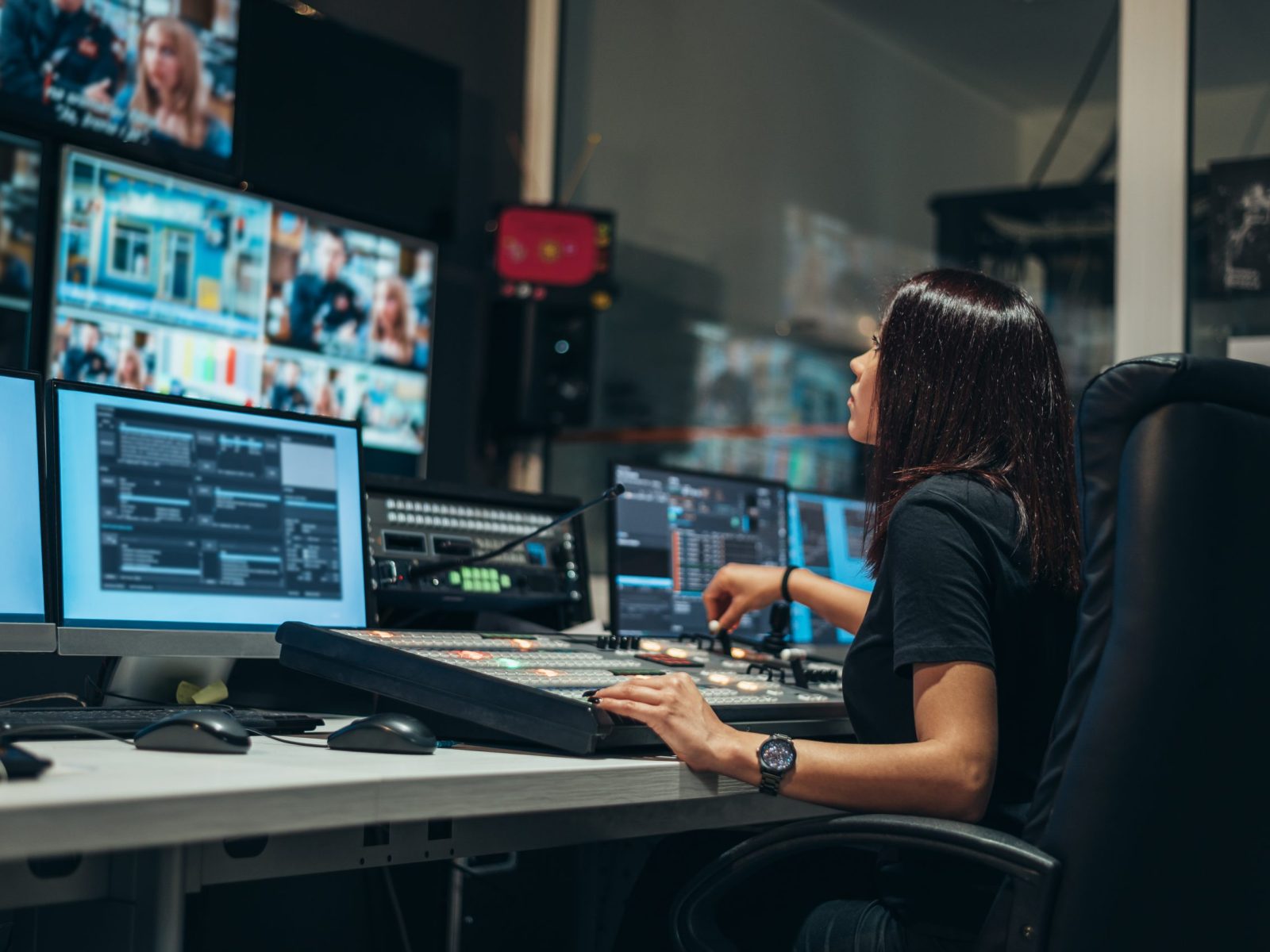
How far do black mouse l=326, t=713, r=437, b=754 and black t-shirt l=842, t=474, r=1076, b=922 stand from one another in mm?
472

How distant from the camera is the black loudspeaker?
397 centimetres

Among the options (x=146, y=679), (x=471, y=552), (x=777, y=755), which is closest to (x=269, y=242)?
(x=471, y=552)

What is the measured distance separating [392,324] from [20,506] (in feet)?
7.46

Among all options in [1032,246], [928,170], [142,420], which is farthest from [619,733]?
[928,170]

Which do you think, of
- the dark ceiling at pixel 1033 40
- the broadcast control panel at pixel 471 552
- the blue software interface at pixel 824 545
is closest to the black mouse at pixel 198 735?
the broadcast control panel at pixel 471 552

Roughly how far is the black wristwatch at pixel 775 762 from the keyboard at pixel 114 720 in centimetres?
51

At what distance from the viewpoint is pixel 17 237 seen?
2930mm

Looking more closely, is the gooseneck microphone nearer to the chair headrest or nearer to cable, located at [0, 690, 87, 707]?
cable, located at [0, 690, 87, 707]

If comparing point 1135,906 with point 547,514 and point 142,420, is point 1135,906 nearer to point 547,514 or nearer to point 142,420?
point 142,420

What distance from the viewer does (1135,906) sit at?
3.51 feet

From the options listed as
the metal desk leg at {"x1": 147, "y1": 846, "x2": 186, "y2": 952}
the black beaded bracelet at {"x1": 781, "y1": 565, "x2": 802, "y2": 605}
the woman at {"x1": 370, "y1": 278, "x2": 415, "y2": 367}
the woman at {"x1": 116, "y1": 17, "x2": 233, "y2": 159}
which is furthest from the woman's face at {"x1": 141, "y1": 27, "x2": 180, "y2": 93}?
the metal desk leg at {"x1": 147, "y1": 846, "x2": 186, "y2": 952}

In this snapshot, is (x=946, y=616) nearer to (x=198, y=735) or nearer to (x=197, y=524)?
(x=198, y=735)

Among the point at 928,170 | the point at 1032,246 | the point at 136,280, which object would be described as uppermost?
the point at 928,170

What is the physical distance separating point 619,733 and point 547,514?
113cm
